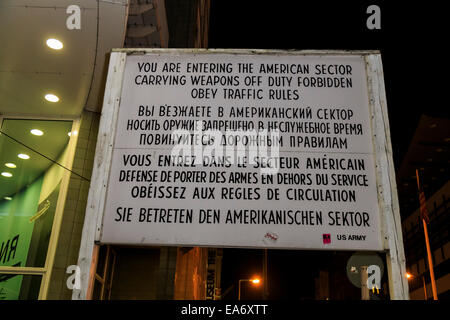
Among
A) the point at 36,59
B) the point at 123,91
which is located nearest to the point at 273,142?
the point at 123,91

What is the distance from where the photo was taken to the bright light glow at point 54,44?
23.6ft

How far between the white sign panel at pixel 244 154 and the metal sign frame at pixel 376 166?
51mm

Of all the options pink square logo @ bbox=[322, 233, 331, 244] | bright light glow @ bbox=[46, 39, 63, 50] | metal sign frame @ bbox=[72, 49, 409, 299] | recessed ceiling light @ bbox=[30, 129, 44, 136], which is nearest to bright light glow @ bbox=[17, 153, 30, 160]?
recessed ceiling light @ bbox=[30, 129, 44, 136]

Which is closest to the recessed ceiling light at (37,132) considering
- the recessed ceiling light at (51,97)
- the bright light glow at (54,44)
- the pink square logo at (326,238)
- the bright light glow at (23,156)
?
the bright light glow at (23,156)

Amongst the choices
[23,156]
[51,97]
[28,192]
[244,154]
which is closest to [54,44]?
[51,97]

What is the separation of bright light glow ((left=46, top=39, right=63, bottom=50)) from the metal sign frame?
12.7ft

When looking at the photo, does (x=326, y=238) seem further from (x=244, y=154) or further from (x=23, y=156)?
(x=23, y=156)

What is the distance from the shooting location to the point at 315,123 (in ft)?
11.8

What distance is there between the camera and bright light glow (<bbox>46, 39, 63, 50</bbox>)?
718 cm

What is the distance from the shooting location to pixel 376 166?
11.1 feet

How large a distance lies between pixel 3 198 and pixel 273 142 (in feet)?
22.5

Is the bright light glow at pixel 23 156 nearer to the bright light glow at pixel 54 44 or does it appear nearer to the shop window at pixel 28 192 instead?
the shop window at pixel 28 192

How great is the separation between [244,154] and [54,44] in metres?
5.24

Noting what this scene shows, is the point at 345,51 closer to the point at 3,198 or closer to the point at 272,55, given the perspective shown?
the point at 272,55
